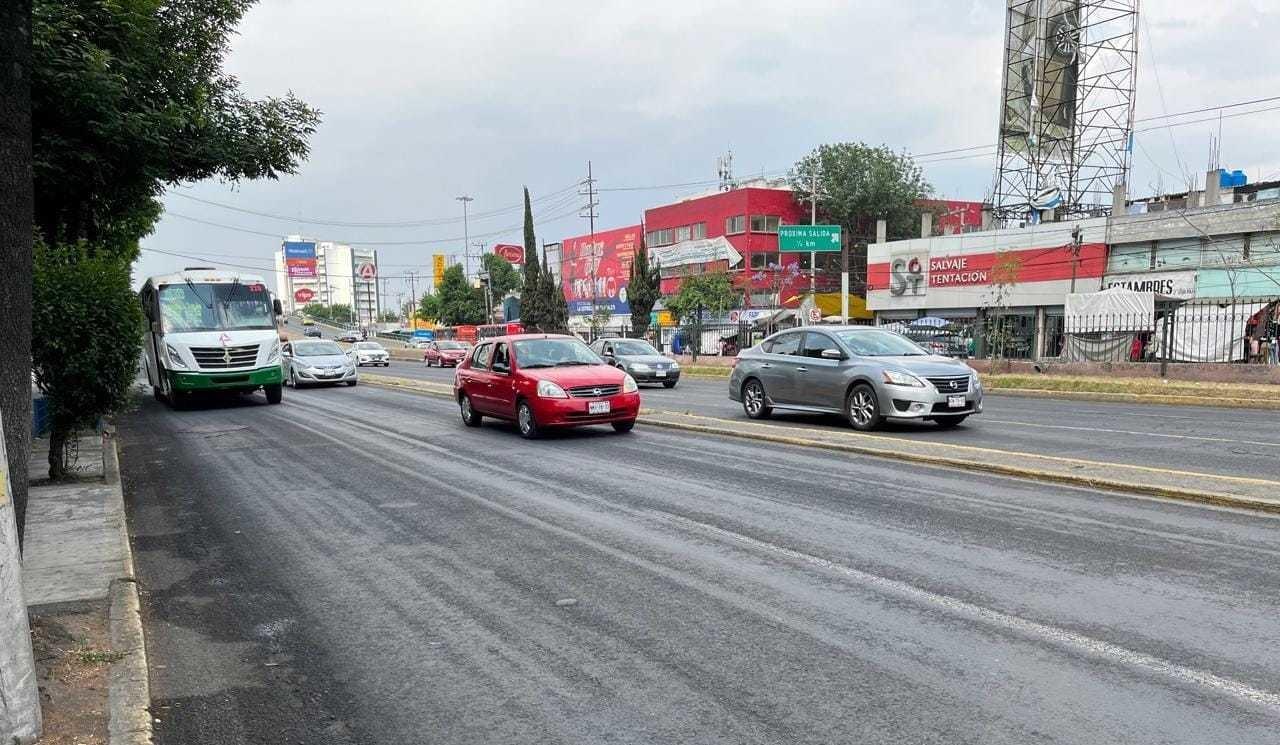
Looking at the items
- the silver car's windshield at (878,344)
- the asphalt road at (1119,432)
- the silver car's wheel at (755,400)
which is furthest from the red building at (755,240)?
the silver car's windshield at (878,344)

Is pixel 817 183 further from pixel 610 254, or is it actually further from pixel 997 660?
pixel 997 660

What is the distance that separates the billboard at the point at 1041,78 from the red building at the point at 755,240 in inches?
688

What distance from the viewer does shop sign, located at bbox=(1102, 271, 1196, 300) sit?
34.7 m

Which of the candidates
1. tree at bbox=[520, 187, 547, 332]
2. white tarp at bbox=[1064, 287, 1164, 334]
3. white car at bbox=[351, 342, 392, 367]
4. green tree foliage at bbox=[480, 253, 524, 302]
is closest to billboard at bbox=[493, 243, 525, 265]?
green tree foliage at bbox=[480, 253, 524, 302]

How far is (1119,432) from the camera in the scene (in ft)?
42.8

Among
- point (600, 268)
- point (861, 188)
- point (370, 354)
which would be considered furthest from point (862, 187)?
point (370, 354)

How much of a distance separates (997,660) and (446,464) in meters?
7.62

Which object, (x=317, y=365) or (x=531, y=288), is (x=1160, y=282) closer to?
(x=317, y=365)

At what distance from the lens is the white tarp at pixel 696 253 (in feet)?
199

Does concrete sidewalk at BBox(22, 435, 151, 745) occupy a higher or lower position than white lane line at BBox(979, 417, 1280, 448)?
higher

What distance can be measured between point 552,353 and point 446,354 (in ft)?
123

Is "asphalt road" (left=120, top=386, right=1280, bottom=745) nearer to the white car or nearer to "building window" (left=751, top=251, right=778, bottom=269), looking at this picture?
the white car

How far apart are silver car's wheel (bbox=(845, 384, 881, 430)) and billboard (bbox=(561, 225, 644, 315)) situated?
5651 cm

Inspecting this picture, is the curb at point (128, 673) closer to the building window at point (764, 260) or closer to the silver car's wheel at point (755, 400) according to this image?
the silver car's wheel at point (755, 400)
